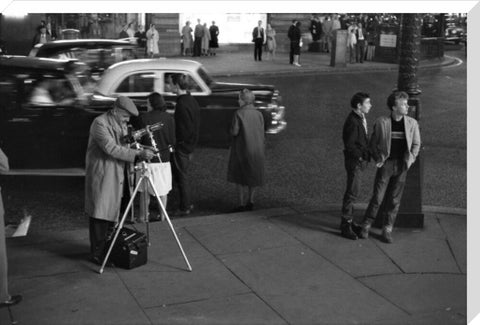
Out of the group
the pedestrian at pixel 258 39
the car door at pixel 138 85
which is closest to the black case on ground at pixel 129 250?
the car door at pixel 138 85

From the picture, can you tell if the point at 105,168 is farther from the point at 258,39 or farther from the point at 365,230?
the point at 258,39

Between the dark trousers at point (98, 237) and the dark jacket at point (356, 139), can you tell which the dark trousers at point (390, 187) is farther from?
the dark trousers at point (98, 237)

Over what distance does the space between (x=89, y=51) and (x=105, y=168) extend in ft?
23.7

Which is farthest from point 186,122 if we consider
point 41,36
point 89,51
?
point 41,36

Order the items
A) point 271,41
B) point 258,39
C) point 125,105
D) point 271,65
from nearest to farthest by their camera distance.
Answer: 1. point 125,105
2. point 258,39
3. point 271,65
4. point 271,41

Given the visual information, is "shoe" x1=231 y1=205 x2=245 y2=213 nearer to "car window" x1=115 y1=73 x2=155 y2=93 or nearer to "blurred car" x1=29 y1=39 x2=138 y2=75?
"car window" x1=115 y1=73 x2=155 y2=93

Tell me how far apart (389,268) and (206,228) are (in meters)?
2.25

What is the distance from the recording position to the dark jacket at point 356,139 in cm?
850

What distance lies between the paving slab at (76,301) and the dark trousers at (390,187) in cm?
313

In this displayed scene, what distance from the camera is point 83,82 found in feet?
37.3

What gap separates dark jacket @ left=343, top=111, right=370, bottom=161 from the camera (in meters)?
8.50

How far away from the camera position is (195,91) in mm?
12945

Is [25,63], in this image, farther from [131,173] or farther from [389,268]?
[389,268]

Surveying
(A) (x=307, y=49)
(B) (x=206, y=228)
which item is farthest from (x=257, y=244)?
(A) (x=307, y=49)
